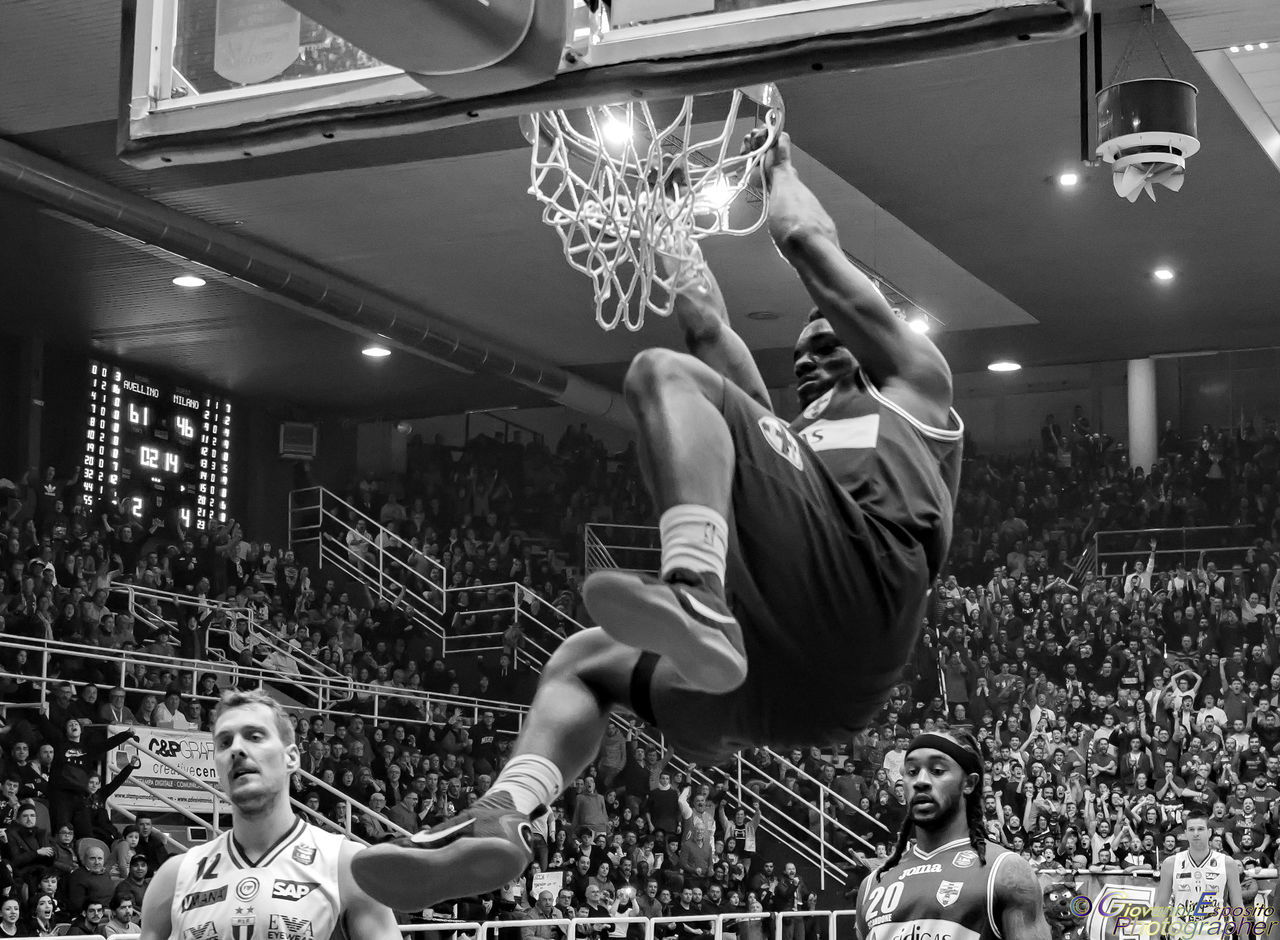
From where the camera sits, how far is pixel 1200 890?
1375 centimetres

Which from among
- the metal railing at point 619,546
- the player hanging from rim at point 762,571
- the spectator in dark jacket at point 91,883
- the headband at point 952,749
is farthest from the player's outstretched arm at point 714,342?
the metal railing at point 619,546

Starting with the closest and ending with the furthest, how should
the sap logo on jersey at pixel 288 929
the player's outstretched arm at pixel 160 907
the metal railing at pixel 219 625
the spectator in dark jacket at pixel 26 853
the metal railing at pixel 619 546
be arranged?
the sap logo on jersey at pixel 288 929
the player's outstretched arm at pixel 160 907
the spectator in dark jacket at pixel 26 853
the metal railing at pixel 219 625
the metal railing at pixel 619 546

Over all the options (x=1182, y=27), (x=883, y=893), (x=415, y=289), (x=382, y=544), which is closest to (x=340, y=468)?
(x=382, y=544)

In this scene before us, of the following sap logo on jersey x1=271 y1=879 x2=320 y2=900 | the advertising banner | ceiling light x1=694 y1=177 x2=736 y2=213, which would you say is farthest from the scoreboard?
sap logo on jersey x1=271 y1=879 x2=320 y2=900

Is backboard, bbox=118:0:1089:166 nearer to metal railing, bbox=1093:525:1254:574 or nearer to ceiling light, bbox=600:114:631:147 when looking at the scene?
ceiling light, bbox=600:114:631:147

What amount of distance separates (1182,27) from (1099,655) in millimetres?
10827

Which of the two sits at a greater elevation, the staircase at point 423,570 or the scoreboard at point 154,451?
the scoreboard at point 154,451

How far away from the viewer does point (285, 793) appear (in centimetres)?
484

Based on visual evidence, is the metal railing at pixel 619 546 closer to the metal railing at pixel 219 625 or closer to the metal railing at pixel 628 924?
the metal railing at pixel 219 625

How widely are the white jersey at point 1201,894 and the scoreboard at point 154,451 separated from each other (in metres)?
12.5

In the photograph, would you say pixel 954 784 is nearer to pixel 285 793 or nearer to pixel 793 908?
pixel 285 793

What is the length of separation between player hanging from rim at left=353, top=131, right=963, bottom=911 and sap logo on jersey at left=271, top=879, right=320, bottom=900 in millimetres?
1521

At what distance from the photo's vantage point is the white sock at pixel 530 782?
127 inches

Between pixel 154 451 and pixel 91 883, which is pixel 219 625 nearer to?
pixel 154 451
